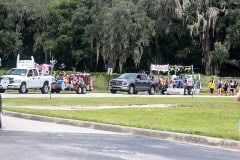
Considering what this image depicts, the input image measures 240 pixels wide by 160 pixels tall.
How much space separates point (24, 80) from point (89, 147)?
30.4 meters

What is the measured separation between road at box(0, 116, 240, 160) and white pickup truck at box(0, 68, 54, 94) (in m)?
25.7

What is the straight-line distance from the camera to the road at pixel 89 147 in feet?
33.8

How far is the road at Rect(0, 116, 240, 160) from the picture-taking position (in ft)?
33.8

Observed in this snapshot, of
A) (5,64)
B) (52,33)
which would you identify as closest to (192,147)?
(52,33)

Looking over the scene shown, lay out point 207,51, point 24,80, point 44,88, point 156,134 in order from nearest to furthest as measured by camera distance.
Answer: point 156,134 → point 24,80 → point 44,88 → point 207,51

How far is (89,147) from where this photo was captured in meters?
11.7

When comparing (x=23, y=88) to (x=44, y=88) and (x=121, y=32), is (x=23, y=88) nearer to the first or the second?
(x=44, y=88)

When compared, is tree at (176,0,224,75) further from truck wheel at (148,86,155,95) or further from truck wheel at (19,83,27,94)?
truck wheel at (19,83,27,94)

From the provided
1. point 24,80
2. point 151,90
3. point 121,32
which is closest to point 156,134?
point 24,80

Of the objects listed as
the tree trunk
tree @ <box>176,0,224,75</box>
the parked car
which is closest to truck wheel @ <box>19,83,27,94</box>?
the parked car

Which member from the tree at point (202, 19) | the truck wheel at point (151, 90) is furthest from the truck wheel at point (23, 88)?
the tree at point (202, 19)

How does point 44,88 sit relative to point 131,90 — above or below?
above

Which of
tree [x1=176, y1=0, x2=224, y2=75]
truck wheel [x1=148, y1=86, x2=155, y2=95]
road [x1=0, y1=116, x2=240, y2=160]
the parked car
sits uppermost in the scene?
tree [x1=176, y1=0, x2=224, y2=75]

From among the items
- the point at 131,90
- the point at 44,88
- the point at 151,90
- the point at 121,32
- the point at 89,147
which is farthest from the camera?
the point at 121,32
